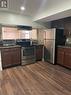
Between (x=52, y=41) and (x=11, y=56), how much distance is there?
2065mm

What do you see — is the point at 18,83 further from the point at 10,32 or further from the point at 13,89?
the point at 10,32

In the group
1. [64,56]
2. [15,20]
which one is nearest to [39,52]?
[64,56]

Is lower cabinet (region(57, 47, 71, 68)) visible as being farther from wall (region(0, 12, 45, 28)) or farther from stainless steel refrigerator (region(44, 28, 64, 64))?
wall (region(0, 12, 45, 28))

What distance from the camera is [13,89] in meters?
2.50

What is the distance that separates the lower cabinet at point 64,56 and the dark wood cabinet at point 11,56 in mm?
1894

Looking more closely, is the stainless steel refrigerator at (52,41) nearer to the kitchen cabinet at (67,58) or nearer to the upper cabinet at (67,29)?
the upper cabinet at (67,29)

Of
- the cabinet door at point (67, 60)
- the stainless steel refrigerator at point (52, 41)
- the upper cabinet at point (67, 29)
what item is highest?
the upper cabinet at point (67, 29)

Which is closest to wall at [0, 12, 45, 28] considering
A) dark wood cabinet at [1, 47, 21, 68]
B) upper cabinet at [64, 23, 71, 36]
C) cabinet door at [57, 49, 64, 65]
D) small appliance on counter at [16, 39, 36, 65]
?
small appliance on counter at [16, 39, 36, 65]

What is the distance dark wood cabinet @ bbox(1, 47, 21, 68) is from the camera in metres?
3.99

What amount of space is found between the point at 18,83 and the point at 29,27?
10.2ft

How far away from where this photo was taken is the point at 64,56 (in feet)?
13.8

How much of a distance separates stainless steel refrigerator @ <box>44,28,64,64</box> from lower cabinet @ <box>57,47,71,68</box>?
0.24 m

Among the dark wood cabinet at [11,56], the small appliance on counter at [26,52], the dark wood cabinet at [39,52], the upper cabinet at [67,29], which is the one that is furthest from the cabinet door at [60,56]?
the dark wood cabinet at [11,56]

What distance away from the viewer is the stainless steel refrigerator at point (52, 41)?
4.55m
